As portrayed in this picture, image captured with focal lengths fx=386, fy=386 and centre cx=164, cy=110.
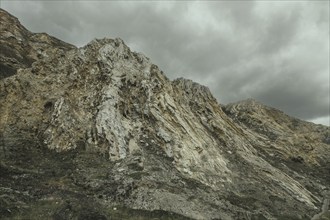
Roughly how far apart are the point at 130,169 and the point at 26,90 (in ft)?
87.3

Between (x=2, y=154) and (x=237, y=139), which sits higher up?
(x=237, y=139)

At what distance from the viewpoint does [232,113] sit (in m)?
123

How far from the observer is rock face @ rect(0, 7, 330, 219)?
4994 cm

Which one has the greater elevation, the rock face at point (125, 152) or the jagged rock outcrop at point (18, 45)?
the jagged rock outcrop at point (18, 45)

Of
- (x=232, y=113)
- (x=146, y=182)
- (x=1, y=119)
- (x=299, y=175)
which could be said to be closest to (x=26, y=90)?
(x=1, y=119)

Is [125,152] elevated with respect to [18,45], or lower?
lower

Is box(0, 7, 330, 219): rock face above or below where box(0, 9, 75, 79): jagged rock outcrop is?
below

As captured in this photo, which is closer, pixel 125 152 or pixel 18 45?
pixel 125 152

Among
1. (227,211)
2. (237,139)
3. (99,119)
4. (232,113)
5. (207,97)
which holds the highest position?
(232,113)

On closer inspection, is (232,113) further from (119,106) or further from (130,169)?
(130,169)

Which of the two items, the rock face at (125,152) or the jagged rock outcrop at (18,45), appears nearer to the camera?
the rock face at (125,152)

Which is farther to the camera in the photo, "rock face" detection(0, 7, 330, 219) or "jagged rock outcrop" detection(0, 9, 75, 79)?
"jagged rock outcrop" detection(0, 9, 75, 79)

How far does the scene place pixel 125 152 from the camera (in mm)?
62438

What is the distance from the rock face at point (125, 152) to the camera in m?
49.9
